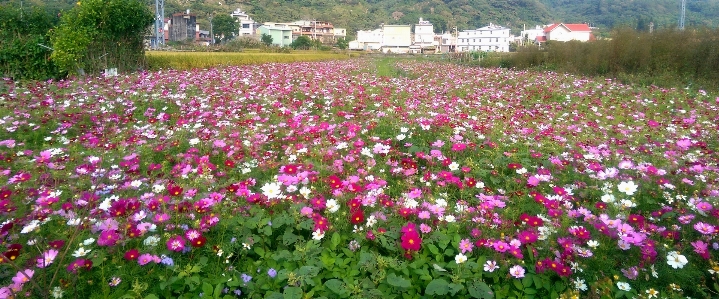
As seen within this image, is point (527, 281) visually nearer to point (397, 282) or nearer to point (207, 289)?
point (397, 282)

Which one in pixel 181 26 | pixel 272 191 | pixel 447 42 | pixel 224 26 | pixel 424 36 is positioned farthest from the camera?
pixel 447 42

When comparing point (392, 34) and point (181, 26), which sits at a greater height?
point (392, 34)

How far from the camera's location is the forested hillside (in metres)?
64.6

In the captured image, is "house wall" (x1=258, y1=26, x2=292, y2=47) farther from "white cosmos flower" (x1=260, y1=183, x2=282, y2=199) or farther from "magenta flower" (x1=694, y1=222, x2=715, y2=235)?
"magenta flower" (x1=694, y1=222, x2=715, y2=235)

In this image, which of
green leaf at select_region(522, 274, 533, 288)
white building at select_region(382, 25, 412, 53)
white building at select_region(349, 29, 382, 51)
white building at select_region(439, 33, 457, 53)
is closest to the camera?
green leaf at select_region(522, 274, 533, 288)

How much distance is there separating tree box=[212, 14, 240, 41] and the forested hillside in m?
12.1

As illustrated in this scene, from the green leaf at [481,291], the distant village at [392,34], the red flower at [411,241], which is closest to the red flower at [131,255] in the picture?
the red flower at [411,241]

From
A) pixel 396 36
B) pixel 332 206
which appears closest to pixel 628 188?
pixel 332 206

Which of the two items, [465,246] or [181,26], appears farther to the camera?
[181,26]

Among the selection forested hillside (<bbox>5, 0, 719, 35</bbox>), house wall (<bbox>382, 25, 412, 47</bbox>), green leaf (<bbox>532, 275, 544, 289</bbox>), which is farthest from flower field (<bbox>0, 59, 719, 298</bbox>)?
forested hillside (<bbox>5, 0, 719, 35</bbox>)

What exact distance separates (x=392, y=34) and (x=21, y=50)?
2323 inches

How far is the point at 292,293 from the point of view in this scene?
1.34 metres

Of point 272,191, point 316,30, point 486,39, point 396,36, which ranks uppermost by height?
point 316,30

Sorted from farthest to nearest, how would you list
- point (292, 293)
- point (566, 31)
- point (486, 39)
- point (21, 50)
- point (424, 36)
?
point (424, 36) → point (486, 39) → point (566, 31) → point (21, 50) → point (292, 293)
